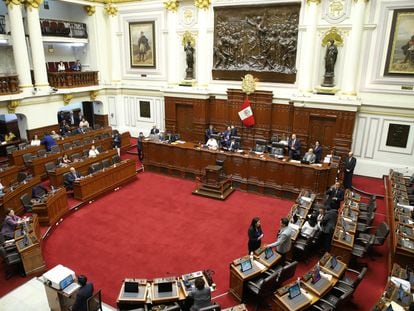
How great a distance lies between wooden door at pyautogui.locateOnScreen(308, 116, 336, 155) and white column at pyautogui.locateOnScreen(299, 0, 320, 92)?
4.52 feet

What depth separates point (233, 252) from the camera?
7922 millimetres

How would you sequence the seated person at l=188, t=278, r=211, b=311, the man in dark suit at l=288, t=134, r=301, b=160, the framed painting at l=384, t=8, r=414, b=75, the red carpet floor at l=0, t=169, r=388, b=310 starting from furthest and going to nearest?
1. the man in dark suit at l=288, t=134, r=301, b=160
2. the framed painting at l=384, t=8, r=414, b=75
3. the red carpet floor at l=0, t=169, r=388, b=310
4. the seated person at l=188, t=278, r=211, b=311

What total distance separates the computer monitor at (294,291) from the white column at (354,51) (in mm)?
9274

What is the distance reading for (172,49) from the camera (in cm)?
1586

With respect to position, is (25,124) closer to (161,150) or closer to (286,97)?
(161,150)

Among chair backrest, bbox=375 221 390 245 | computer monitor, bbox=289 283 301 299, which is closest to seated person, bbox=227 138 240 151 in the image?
chair backrest, bbox=375 221 390 245

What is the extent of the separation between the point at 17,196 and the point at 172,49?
9.84m

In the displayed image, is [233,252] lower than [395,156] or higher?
lower

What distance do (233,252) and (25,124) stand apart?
1173 centimetres

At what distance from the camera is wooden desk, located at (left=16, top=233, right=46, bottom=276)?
6.94 meters

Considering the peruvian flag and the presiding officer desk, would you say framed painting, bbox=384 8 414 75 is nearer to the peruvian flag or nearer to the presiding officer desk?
the presiding officer desk

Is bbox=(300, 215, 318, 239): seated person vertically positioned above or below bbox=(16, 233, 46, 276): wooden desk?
above

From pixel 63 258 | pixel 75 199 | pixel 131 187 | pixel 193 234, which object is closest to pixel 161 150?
pixel 131 187

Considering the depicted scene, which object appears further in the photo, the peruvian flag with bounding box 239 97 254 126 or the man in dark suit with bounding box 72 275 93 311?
the peruvian flag with bounding box 239 97 254 126
